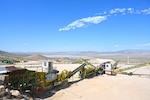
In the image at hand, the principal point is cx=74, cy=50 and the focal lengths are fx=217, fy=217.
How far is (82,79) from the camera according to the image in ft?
74.4

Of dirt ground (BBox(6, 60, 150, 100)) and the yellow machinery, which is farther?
dirt ground (BBox(6, 60, 150, 100))

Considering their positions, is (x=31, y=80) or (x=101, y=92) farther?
(x=101, y=92)

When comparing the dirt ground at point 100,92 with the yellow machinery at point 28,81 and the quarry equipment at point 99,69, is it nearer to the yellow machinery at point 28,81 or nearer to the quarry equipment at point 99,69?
the yellow machinery at point 28,81

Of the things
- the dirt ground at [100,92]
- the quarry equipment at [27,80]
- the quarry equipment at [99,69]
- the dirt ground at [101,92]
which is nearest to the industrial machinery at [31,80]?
the quarry equipment at [27,80]

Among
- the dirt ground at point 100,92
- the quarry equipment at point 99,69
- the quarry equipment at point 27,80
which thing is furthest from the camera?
the quarry equipment at point 99,69

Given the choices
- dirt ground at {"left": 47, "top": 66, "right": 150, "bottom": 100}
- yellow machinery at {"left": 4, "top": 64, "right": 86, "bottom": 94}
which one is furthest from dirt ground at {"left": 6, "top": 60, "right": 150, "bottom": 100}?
yellow machinery at {"left": 4, "top": 64, "right": 86, "bottom": 94}

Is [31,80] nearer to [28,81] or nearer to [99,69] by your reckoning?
[28,81]

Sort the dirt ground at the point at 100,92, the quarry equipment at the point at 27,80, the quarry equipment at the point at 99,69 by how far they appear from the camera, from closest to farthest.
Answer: the quarry equipment at the point at 27,80 → the dirt ground at the point at 100,92 → the quarry equipment at the point at 99,69

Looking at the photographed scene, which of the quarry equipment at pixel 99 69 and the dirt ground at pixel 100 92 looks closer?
the dirt ground at pixel 100 92

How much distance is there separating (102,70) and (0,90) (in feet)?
53.6

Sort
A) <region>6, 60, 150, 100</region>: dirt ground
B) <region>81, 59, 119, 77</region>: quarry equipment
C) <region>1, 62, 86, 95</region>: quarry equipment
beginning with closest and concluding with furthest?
<region>1, 62, 86, 95</region>: quarry equipment → <region>6, 60, 150, 100</region>: dirt ground → <region>81, 59, 119, 77</region>: quarry equipment

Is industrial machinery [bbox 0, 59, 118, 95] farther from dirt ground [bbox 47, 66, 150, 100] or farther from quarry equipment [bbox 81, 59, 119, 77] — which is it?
quarry equipment [bbox 81, 59, 119, 77]

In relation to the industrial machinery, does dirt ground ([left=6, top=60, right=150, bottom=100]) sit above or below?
below

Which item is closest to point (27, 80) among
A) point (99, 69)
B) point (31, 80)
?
point (31, 80)
